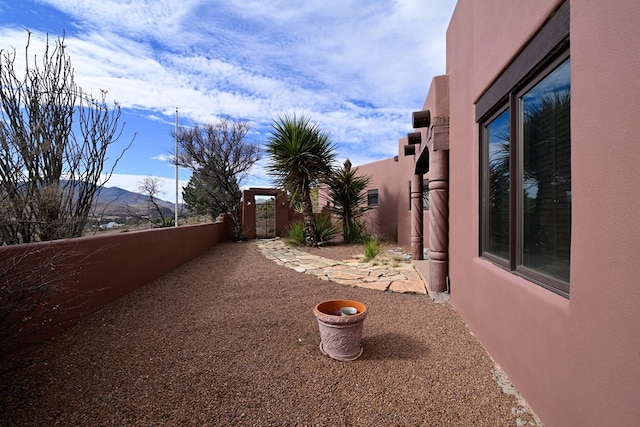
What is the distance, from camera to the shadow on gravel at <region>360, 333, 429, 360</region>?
8.45ft

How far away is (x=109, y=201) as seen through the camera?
14.1 feet

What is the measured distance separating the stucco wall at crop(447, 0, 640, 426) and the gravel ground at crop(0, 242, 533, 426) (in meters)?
0.48

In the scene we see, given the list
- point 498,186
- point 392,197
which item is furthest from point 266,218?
point 498,186

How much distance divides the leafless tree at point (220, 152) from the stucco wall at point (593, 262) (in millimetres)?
12724

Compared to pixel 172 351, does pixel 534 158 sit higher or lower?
higher

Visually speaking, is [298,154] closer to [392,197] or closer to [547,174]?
[392,197]

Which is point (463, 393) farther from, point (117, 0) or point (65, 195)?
point (117, 0)

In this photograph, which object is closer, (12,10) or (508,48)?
(508,48)

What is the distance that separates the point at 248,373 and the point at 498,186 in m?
2.62

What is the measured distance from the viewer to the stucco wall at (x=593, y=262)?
3.44ft

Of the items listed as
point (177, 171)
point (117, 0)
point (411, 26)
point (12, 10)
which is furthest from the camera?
point (177, 171)

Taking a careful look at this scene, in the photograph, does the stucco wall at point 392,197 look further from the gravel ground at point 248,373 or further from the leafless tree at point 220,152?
the leafless tree at point 220,152

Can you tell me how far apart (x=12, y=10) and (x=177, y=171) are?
12.8 meters

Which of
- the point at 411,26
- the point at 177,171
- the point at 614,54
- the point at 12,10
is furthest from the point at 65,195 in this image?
the point at 177,171
